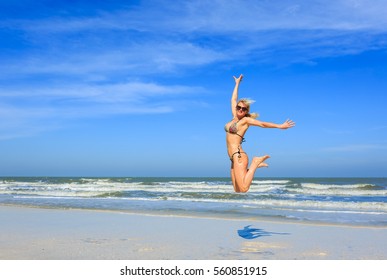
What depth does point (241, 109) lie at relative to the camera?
25.1 ft

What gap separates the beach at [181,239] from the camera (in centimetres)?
862

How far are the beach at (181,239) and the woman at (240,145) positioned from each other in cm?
179

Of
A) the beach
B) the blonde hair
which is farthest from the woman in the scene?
the beach

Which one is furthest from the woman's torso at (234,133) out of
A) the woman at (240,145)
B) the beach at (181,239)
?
the beach at (181,239)

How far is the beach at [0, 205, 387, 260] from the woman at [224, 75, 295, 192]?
1792 millimetres

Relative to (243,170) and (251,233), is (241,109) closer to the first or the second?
(243,170)

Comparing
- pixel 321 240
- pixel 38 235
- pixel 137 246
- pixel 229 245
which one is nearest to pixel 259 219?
pixel 321 240

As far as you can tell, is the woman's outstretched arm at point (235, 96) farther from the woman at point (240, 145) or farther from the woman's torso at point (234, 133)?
the woman's torso at point (234, 133)

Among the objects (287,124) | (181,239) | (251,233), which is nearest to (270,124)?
(287,124)

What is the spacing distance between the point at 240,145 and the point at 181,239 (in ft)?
11.8

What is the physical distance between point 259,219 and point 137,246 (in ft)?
21.5

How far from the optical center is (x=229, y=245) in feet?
31.6

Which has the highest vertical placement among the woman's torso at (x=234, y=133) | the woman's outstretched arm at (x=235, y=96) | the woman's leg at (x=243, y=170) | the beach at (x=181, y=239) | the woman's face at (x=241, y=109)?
the woman's outstretched arm at (x=235, y=96)
